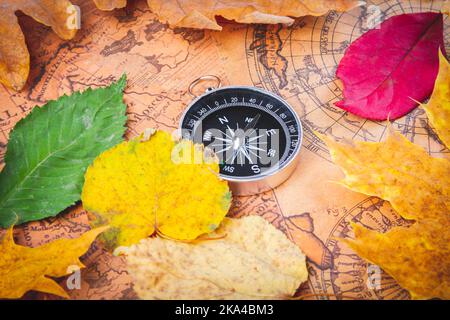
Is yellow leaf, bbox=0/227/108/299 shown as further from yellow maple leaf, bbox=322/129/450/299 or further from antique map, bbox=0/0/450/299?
yellow maple leaf, bbox=322/129/450/299

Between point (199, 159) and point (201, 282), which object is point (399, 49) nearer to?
point (199, 159)

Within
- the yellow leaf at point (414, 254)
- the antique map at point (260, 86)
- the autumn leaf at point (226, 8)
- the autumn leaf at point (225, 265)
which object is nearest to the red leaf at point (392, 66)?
the antique map at point (260, 86)

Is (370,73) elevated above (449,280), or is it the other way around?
(370,73)

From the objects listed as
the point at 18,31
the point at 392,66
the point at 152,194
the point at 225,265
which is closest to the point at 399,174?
the point at 392,66

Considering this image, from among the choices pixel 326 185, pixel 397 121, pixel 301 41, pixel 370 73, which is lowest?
pixel 326 185

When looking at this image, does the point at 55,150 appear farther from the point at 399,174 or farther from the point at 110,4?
the point at 399,174

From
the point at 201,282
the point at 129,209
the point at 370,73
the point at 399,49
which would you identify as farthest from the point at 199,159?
the point at 399,49

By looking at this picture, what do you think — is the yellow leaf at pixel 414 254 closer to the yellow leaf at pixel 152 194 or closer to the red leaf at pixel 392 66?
the yellow leaf at pixel 152 194
